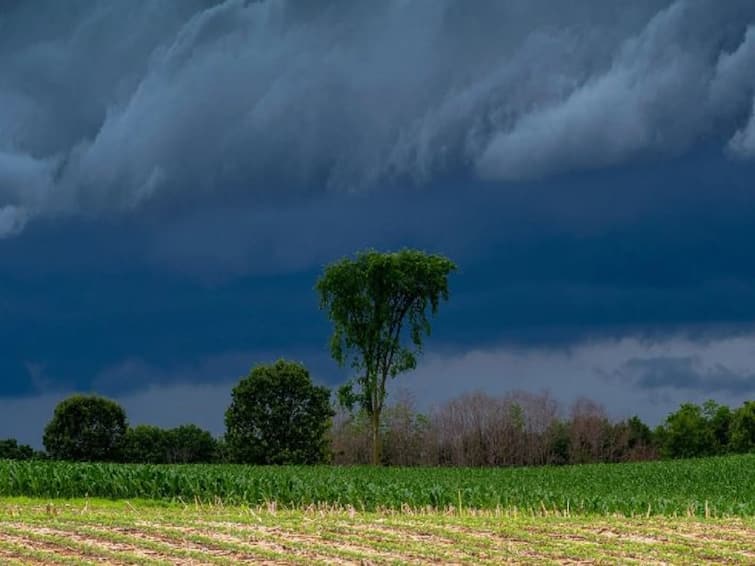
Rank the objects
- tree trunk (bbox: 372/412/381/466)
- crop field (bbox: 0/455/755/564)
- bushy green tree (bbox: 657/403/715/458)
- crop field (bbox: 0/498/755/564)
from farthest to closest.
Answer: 1. bushy green tree (bbox: 657/403/715/458)
2. tree trunk (bbox: 372/412/381/466)
3. crop field (bbox: 0/455/755/564)
4. crop field (bbox: 0/498/755/564)

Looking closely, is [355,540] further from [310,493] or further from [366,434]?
[366,434]

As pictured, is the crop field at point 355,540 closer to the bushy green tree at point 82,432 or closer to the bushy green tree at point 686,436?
the bushy green tree at point 82,432

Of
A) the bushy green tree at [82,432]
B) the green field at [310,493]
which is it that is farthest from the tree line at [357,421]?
the green field at [310,493]

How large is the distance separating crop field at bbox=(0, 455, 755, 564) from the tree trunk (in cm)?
1437

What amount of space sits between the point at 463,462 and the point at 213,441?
1118 centimetres

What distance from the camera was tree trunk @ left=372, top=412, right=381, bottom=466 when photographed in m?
38.7

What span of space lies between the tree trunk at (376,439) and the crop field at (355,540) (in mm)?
23217

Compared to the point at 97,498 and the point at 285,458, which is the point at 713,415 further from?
the point at 97,498

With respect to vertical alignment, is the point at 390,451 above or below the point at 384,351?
below

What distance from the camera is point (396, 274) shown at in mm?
38688

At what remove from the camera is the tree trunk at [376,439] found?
38.7m

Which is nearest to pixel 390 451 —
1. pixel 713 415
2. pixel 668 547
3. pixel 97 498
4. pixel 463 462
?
pixel 463 462

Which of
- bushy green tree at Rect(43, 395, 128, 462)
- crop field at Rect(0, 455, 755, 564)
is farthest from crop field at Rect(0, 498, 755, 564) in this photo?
bushy green tree at Rect(43, 395, 128, 462)

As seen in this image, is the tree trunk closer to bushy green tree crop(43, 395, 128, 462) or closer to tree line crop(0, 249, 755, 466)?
tree line crop(0, 249, 755, 466)
